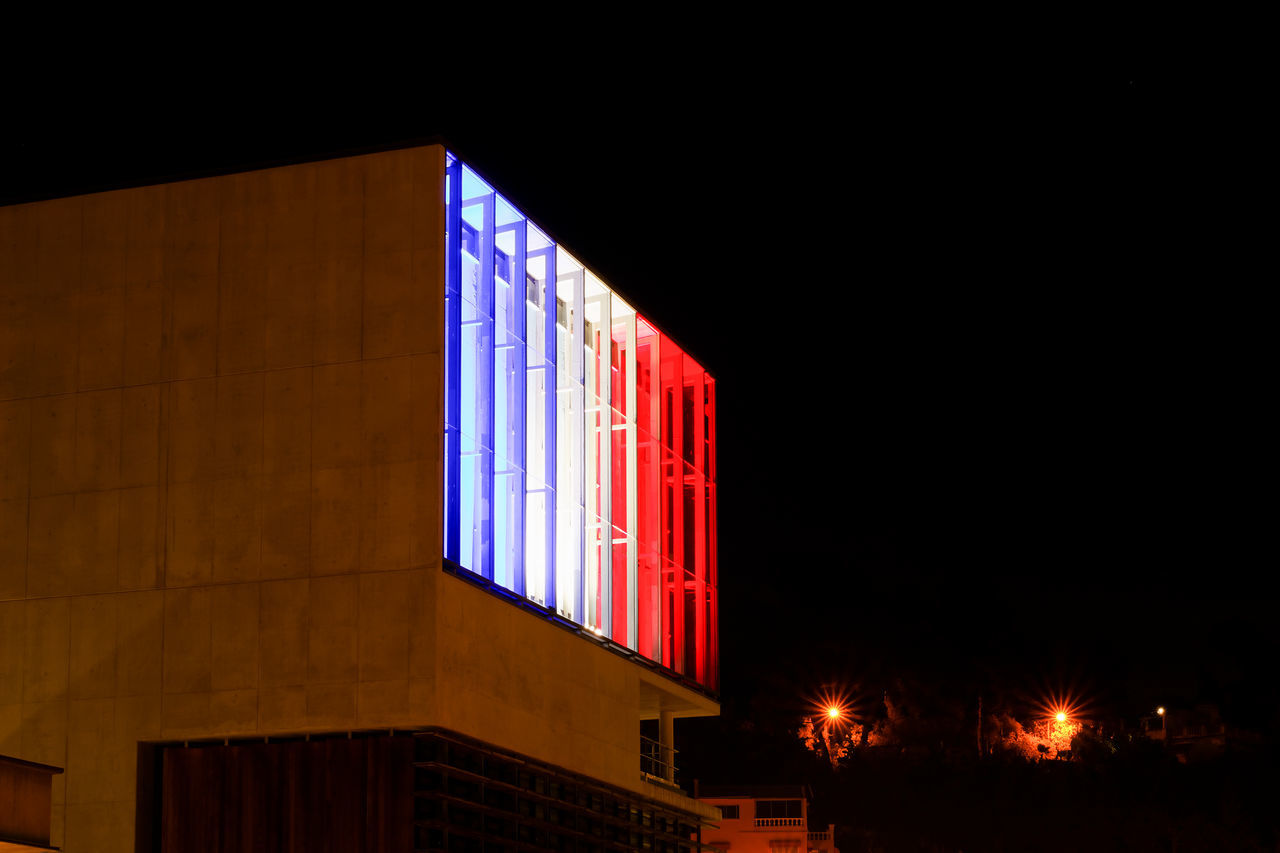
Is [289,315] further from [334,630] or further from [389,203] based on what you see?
[334,630]

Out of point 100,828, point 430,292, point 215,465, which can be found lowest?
point 100,828

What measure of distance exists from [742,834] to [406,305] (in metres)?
59.2

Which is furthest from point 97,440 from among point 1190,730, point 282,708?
point 1190,730

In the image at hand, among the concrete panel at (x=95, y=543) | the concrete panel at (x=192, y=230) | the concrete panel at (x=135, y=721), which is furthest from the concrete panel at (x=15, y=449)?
the concrete panel at (x=135, y=721)

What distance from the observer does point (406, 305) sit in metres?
24.0

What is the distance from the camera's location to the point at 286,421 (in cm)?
2405

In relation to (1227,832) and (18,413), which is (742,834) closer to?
(1227,832)

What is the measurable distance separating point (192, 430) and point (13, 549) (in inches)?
133

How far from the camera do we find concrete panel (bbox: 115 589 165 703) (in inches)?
922

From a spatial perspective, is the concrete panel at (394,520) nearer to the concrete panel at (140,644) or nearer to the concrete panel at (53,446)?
the concrete panel at (140,644)

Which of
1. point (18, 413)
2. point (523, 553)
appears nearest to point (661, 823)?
point (523, 553)

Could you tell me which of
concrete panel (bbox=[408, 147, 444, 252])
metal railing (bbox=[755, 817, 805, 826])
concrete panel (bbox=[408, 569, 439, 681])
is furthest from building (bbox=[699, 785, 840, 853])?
concrete panel (bbox=[408, 147, 444, 252])

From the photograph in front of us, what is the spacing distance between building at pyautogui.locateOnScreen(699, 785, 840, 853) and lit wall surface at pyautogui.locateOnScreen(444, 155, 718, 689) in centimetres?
4552

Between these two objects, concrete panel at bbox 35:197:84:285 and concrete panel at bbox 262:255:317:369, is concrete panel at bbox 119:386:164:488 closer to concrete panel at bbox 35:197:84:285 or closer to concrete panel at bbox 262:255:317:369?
concrete panel at bbox 262:255:317:369
